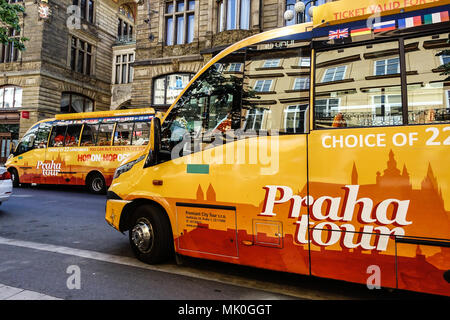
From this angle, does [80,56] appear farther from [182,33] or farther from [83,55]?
[182,33]

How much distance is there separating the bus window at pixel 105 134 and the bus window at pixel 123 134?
0.89ft

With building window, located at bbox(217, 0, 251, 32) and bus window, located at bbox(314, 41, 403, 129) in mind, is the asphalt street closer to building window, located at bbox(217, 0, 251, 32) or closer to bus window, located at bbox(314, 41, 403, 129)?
bus window, located at bbox(314, 41, 403, 129)

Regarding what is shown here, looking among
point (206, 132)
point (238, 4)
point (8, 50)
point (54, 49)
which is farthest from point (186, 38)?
point (206, 132)

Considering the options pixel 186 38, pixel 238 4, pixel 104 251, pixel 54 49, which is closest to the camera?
pixel 104 251

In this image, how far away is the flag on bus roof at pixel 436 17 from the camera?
9.69 ft

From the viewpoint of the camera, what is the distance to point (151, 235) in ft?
14.1

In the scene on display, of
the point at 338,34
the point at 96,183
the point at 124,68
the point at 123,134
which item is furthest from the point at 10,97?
the point at 338,34

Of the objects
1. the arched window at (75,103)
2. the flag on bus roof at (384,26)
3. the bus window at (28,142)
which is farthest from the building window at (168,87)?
the flag on bus roof at (384,26)

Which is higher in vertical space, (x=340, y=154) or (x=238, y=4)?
(x=238, y=4)

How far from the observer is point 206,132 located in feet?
12.8

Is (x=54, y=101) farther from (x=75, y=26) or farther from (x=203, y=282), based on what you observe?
(x=203, y=282)

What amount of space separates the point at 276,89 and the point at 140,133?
9102 mm

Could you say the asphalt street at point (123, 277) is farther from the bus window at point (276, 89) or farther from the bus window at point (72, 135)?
the bus window at point (72, 135)
